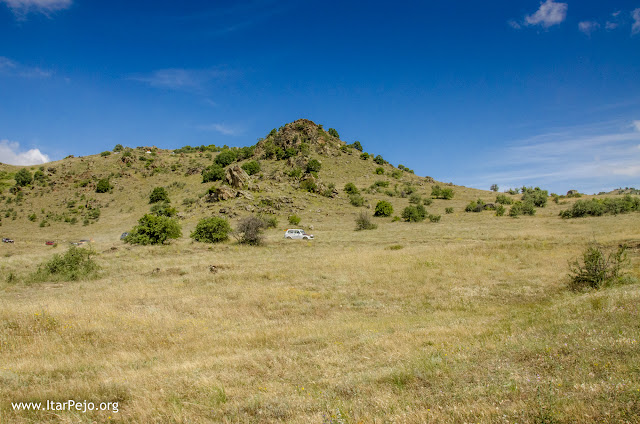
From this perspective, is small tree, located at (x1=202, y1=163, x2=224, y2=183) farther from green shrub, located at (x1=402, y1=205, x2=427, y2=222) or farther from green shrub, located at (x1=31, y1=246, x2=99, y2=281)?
green shrub, located at (x1=31, y1=246, x2=99, y2=281)

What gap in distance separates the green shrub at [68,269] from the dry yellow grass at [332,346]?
3.66 feet

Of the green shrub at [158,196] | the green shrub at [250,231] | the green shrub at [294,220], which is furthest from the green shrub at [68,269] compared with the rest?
the green shrub at [158,196]

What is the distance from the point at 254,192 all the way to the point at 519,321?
174ft

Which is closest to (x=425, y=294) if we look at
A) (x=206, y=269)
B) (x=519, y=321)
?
(x=519, y=321)

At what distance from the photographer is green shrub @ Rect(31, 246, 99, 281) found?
19266 millimetres

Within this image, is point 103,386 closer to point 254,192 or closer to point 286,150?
point 254,192

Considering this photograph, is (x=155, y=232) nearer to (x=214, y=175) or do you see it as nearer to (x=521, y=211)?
(x=214, y=175)

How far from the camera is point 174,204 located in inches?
2451

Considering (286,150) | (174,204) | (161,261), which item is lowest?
(161,261)

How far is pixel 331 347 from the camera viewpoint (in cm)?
781

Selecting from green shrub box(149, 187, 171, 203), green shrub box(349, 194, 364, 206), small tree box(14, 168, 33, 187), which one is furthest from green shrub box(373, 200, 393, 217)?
small tree box(14, 168, 33, 187)

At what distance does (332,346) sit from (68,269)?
806 inches

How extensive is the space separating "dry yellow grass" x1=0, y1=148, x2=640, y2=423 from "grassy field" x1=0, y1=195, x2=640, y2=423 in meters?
0.04

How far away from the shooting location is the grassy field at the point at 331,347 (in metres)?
4.57
